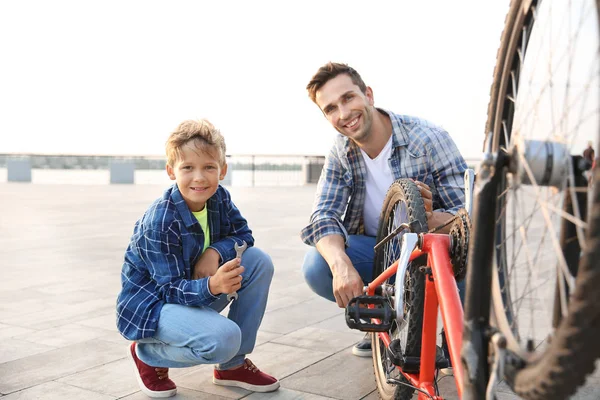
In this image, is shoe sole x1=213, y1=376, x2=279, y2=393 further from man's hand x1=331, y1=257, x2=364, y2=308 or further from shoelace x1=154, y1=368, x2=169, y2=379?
man's hand x1=331, y1=257, x2=364, y2=308

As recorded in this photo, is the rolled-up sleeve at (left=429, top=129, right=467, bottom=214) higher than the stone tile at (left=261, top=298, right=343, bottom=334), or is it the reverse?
the rolled-up sleeve at (left=429, top=129, right=467, bottom=214)

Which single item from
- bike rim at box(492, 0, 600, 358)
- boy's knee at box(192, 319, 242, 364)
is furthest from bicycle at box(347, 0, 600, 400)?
boy's knee at box(192, 319, 242, 364)

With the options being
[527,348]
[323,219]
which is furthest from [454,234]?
[323,219]

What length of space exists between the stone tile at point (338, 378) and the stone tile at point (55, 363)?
86cm

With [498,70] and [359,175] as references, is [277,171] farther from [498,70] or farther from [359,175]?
[498,70]

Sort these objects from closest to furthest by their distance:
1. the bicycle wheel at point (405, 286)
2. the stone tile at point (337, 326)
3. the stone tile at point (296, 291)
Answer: the bicycle wheel at point (405, 286) → the stone tile at point (337, 326) → the stone tile at point (296, 291)

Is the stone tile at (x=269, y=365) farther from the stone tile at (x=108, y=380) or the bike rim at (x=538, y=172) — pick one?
the bike rim at (x=538, y=172)

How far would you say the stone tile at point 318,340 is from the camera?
3188mm

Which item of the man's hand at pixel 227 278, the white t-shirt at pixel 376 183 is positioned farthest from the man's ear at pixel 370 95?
the man's hand at pixel 227 278

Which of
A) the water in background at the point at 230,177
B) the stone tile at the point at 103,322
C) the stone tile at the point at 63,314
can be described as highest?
the stone tile at the point at 103,322

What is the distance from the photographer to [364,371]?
9.26 ft

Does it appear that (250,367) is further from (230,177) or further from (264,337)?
(230,177)

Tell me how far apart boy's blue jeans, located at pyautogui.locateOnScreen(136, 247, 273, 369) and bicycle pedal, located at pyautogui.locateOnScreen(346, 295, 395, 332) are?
49 centimetres

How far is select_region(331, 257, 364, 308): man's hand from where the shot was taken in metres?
2.48
